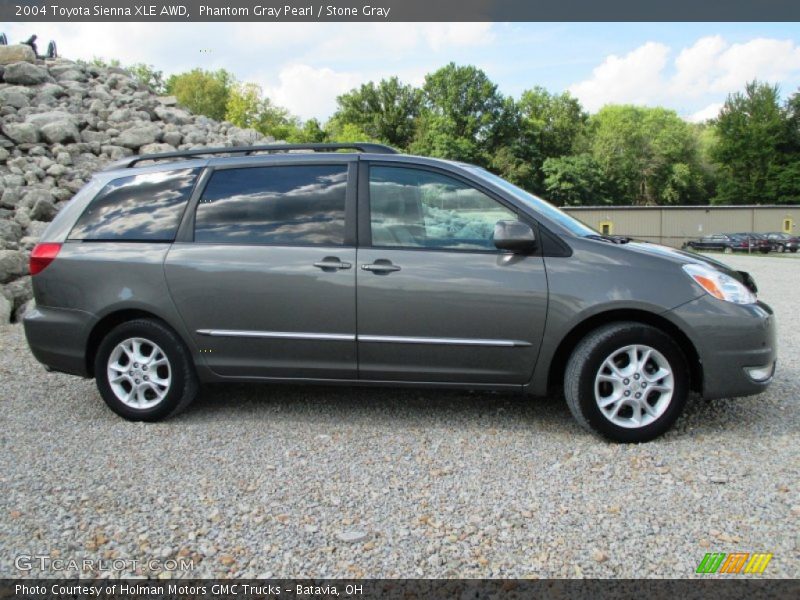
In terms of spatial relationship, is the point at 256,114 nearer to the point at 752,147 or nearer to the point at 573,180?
the point at 573,180

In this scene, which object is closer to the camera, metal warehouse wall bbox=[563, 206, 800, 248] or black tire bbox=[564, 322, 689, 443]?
black tire bbox=[564, 322, 689, 443]

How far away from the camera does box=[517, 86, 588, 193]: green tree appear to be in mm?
75375

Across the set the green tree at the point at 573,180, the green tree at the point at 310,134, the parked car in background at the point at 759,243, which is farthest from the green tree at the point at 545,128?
the parked car in background at the point at 759,243

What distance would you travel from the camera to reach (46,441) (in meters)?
4.36

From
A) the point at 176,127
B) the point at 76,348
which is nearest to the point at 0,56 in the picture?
the point at 176,127

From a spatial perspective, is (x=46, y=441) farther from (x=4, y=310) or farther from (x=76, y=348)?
(x=4, y=310)

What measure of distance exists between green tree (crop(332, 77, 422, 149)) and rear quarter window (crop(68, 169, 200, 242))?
71165mm

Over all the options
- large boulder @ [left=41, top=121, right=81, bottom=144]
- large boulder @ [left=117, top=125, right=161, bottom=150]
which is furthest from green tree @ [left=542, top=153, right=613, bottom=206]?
large boulder @ [left=41, top=121, right=81, bottom=144]

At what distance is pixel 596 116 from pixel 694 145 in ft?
54.5

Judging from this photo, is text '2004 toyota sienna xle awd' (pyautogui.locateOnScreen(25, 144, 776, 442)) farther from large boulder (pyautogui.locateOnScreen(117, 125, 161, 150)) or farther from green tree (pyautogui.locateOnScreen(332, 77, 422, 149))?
green tree (pyautogui.locateOnScreen(332, 77, 422, 149))

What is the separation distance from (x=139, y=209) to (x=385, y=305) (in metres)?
1.93

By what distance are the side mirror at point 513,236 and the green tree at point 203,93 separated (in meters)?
69.9

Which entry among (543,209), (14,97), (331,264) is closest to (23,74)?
(14,97)

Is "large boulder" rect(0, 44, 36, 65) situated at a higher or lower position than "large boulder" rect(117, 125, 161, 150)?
higher
